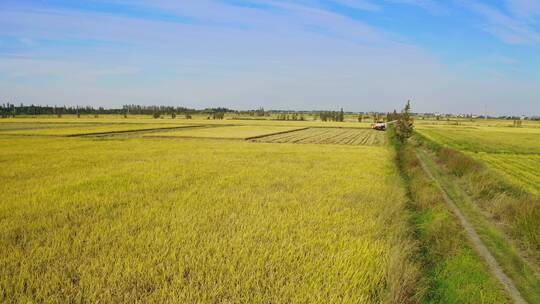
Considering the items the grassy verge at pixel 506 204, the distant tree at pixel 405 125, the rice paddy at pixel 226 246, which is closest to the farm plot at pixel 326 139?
the distant tree at pixel 405 125

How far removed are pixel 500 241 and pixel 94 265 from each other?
9430mm

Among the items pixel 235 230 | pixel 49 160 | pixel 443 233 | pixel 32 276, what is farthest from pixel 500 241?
pixel 49 160

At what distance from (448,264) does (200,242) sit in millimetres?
5075

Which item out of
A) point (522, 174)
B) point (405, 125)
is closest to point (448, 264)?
point (522, 174)

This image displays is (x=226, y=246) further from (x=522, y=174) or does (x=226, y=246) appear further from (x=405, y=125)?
(x=405, y=125)

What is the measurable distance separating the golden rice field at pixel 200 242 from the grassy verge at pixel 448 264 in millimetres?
571

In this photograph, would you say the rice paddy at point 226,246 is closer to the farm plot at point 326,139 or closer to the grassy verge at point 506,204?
the grassy verge at point 506,204

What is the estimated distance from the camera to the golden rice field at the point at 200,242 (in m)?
5.11

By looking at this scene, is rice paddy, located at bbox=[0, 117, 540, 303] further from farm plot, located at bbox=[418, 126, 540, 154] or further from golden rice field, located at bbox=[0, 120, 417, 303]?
farm plot, located at bbox=[418, 126, 540, 154]

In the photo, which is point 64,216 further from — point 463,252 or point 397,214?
point 463,252

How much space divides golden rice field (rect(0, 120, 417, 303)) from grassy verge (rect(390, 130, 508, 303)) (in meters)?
0.57

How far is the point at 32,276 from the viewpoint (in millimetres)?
5383

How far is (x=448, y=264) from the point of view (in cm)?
741

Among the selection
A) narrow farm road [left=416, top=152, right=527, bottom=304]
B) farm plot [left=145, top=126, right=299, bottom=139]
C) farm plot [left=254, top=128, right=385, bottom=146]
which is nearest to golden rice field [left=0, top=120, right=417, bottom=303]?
narrow farm road [left=416, top=152, right=527, bottom=304]
